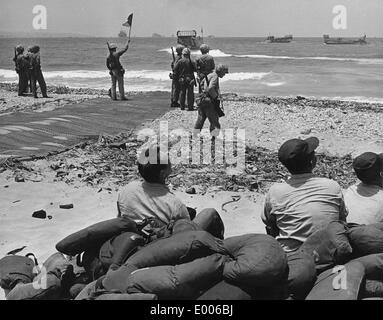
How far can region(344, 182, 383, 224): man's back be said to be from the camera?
3.81 m

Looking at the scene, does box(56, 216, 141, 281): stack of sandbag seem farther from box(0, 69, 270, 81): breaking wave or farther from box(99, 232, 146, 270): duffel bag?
box(0, 69, 270, 81): breaking wave

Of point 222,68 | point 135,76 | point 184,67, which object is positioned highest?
point 135,76

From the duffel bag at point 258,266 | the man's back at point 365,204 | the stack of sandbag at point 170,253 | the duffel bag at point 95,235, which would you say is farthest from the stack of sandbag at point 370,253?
the duffel bag at point 95,235

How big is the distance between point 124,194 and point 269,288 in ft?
4.65

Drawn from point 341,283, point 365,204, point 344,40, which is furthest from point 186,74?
point 344,40

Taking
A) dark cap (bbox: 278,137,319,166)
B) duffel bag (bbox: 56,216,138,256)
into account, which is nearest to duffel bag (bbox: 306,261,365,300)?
dark cap (bbox: 278,137,319,166)

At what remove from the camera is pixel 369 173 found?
3.93m

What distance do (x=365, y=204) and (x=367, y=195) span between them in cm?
8

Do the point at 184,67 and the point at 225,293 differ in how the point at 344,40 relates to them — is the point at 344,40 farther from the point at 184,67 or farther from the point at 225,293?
the point at 225,293

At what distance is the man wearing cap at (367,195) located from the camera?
12.5ft

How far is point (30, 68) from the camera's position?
16.3 meters

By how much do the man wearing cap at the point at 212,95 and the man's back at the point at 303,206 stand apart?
17.1ft

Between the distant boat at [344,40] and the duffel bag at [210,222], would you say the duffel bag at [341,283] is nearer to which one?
the duffel bag at [210,222]

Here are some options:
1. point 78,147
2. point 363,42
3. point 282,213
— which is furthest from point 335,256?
point 363,42
